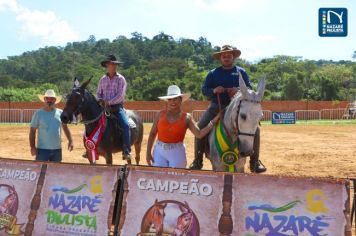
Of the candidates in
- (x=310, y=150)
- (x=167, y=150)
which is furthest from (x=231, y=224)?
(x=310, y=150)

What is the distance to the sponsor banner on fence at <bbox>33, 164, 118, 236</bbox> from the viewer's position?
17.4ft

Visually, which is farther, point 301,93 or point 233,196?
point 301,93

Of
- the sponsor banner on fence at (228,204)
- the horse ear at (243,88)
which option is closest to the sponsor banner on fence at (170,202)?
the sponsor banner on fence at (228,204)

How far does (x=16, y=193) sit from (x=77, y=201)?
3.09 feet

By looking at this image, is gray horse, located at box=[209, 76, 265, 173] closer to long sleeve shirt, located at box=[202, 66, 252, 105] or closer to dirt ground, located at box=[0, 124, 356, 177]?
long sleeve shirt, located at box=[202, 66, 252, 105]

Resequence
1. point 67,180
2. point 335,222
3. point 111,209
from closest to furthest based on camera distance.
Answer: point 335,222
point 111,209
point 67,180

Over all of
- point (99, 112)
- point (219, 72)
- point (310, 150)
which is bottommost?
point (310, 150)

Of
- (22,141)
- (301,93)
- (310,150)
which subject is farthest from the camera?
(301,93)

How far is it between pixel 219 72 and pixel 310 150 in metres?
12.1

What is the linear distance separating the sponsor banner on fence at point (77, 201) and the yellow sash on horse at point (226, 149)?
1634mm

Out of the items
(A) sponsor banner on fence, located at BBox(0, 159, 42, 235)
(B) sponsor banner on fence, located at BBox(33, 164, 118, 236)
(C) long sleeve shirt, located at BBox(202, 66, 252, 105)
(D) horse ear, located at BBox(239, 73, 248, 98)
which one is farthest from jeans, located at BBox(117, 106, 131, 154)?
(D) horse ear, located at BBox(239, 73, 248, 98)

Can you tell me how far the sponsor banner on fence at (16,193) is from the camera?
562cm

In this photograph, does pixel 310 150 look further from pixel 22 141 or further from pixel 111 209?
pixel 111 209

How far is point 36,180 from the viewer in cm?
577
